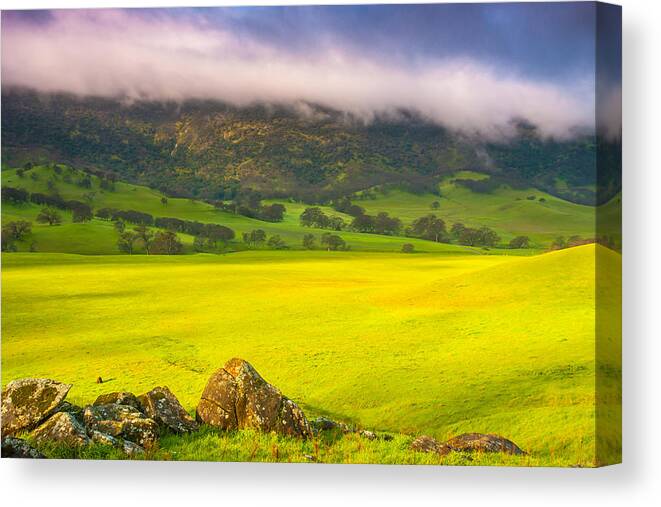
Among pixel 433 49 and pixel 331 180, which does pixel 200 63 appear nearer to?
pixel 331 180

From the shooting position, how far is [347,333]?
12945 millimetres

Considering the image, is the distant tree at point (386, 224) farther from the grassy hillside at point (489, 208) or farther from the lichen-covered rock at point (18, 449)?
the lichen-covered rock at point (18, 449)

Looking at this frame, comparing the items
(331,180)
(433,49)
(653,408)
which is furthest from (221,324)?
(653,408)

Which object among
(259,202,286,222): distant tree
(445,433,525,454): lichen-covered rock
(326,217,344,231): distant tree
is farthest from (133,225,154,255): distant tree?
(445,433,525,454): lichen-covered rock

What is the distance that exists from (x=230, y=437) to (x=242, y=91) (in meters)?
5.39

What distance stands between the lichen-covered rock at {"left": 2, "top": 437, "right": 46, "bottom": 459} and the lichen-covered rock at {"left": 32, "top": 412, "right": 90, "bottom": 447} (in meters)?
0.27

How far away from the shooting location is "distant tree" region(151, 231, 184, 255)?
14031 millimetres

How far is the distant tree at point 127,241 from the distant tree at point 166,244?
12.4 inches

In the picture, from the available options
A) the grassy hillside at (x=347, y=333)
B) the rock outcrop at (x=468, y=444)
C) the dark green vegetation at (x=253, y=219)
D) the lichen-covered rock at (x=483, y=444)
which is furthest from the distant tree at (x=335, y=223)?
the lichen-covered rock at (x=483, y=444)

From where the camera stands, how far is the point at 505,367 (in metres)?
12.2

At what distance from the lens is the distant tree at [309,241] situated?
13.9 metres

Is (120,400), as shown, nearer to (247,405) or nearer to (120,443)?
(120,443)

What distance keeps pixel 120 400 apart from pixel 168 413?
29.3 inches

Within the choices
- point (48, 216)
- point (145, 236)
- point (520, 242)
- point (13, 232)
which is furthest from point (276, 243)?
point (13, 232)
